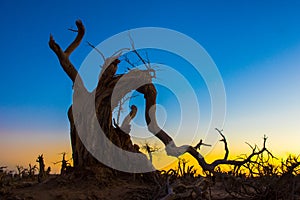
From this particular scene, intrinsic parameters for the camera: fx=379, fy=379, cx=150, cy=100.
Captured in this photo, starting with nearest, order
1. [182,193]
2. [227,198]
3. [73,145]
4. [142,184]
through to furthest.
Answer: [182,193], [227,198], [142,184], [73,145]

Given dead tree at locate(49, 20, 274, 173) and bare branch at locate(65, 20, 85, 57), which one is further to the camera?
bare branch at locate(65, 20, 85, 57)

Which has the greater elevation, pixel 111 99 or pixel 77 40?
pixel 77 40

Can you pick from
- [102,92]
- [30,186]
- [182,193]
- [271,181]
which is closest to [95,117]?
[102,92]

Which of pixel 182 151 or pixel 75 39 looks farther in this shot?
pixel 75 39

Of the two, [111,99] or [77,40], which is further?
→ [77,40]

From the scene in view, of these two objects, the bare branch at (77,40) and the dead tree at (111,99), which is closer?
the dead tree at (111,99)

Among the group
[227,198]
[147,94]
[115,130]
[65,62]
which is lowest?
[227,198]

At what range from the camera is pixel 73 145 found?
11812 millimetres

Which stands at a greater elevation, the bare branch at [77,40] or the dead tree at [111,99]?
the bare branch at [77,40]

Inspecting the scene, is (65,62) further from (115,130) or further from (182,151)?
(182,151)

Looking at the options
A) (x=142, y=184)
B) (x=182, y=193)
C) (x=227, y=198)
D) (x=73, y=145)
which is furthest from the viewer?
(x=73, y=145)

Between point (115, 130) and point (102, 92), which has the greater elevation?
point (102, 92)

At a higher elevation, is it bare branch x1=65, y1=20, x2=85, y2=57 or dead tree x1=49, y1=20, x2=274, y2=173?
bare branch x1=65, y1=20, x2=85, y2=57

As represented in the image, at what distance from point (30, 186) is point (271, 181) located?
268 inches
